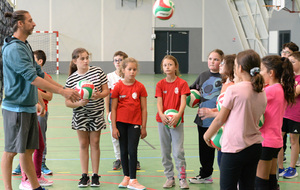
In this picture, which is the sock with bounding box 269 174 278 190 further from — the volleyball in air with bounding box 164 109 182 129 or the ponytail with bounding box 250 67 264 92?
the ponytail with bounding box 250 67 264 92

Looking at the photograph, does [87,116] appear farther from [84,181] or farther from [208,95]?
[208,95]

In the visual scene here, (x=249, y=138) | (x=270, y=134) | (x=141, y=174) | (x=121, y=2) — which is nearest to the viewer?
(x=249, y=138)

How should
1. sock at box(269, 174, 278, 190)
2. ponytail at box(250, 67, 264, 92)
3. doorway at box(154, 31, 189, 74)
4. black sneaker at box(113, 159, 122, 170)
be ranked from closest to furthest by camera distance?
ponytail at box(250, 67, 264, 92) < sock at box(269, 174, 278, 190) < black sneaker at box(113, 159, 122, 170) < doorway at box(154, 31, 189, 74)

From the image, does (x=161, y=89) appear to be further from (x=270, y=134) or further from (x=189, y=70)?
(x=189, y=70)

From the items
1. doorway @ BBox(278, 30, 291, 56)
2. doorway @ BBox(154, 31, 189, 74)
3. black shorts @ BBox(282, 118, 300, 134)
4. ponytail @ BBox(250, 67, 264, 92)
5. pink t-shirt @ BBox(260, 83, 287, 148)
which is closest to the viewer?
ponytail @ BBox(250, 67, 264, 92)

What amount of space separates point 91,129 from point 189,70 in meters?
19.6

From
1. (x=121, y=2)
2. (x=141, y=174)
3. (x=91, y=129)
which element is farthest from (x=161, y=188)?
(x=121, y=2)

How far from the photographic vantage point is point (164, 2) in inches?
630

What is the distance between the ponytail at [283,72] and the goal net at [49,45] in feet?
62.5

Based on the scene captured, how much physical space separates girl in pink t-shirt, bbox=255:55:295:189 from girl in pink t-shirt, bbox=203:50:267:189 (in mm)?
Result: 555

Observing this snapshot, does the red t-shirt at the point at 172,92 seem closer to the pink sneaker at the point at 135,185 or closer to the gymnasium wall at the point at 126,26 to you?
the pink sneaker at the point at 135,185

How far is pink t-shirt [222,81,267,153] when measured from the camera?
312 centimetres

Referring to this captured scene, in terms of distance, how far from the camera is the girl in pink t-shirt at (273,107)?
3.75 metres

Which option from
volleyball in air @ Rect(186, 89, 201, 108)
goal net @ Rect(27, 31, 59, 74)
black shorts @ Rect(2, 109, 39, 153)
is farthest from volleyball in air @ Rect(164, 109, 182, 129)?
goal net @ Rect(27, 31, 59, 74)
